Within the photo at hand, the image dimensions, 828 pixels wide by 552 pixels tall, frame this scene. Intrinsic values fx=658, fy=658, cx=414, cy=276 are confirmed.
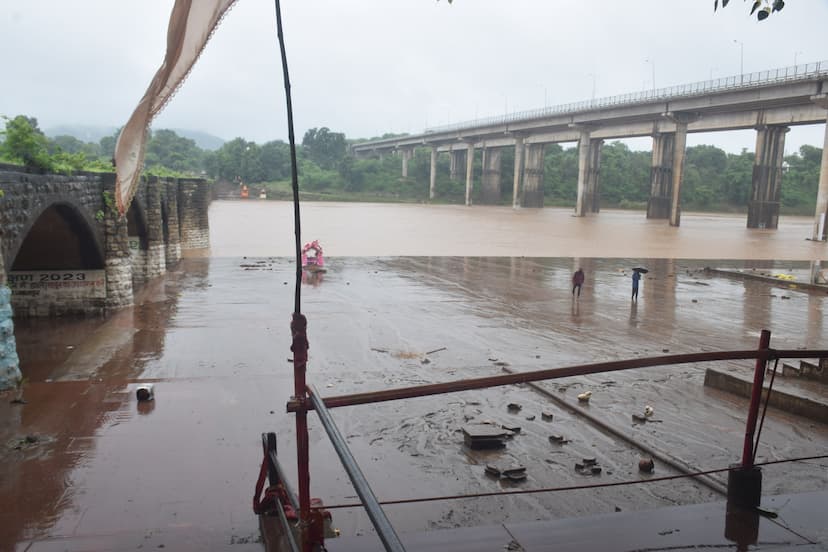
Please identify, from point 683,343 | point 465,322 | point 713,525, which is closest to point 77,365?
point 465,322

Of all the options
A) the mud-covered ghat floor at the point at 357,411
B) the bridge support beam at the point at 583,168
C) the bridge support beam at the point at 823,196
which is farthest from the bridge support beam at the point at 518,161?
the mud-covered ghat floor at the point at 357,411

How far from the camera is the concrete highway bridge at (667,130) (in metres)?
45.3

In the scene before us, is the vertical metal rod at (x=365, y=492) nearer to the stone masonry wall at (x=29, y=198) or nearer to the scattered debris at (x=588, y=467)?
the scattered debris at (x=588, y=467)

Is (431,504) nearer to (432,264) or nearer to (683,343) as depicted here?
(683,343)

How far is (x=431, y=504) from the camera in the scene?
5965mm

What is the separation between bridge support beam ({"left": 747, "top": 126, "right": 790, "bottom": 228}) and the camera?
56531 millimetres

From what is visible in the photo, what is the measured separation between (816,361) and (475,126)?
75427mm

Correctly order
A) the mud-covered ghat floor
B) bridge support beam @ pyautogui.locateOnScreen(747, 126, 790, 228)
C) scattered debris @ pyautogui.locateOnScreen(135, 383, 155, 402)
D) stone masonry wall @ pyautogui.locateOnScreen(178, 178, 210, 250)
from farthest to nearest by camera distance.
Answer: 1. bridge support beam @ pyautogui.locateOnScreen(747, 126, 790, 228)
2. stone masonry wall @ pyautogui.locateOnScreen(178, 178, 210, 250)
3. scattered debris @ pyautogui.locateOnScreen(135, 383, 155, 402)
4. the mud-covered ghat floor

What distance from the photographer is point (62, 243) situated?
1541 centimetres

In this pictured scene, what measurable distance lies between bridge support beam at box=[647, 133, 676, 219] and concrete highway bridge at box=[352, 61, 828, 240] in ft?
0.33

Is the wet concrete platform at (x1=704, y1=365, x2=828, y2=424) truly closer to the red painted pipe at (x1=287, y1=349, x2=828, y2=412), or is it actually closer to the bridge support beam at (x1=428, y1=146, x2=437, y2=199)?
the red painted pipe at (x1=287, y1=349, x2=828, y2=412)

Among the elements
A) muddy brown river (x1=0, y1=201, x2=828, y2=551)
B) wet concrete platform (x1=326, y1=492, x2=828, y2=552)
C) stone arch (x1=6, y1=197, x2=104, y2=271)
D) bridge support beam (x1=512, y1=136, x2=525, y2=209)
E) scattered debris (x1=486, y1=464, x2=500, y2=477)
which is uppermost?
bridge support beam (x1=512, y1=136, x2=525, y2=209)

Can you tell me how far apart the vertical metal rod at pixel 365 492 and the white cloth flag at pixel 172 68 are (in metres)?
1.78

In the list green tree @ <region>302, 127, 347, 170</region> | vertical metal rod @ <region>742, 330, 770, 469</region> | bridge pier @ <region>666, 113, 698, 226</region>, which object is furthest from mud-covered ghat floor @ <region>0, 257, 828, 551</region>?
green tree @ <region>302, 127, 347, 170</region>
